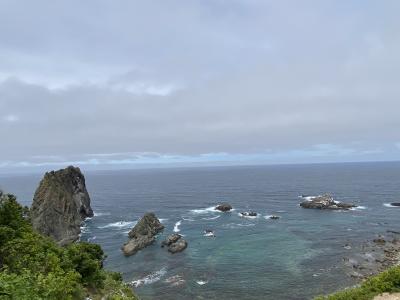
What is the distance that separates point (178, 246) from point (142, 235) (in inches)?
494

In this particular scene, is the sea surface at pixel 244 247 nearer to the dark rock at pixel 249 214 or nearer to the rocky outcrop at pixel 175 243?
the rocky outcrop at pixel 175 243

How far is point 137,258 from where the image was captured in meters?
76.0

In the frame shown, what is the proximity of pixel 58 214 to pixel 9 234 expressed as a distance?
62602 mm

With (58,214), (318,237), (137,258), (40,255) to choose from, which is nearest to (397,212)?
(318,237)

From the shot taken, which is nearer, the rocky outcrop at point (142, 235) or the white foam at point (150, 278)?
the white foam at point (150, 278)

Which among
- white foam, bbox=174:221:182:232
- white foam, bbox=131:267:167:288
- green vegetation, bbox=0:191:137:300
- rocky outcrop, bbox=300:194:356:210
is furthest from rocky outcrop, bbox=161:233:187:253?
rocky outcrop, bbox=300:194:356:210

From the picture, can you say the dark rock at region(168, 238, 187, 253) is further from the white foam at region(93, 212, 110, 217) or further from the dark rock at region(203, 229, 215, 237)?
the white foam at region(93, 212, 110, 217)

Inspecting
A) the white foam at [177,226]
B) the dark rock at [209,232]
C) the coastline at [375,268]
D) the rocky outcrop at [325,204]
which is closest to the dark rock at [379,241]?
the coastline at [375,268]

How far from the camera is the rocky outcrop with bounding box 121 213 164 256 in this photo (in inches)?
3182

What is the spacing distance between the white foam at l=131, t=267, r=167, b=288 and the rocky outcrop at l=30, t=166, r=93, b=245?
30.8 meters

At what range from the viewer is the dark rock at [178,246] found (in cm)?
7857

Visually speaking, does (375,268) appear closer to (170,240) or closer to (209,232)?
(209,232)

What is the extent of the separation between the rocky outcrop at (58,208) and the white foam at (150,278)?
3085 centimetres

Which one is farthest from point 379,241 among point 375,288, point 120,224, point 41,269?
point 41,269
